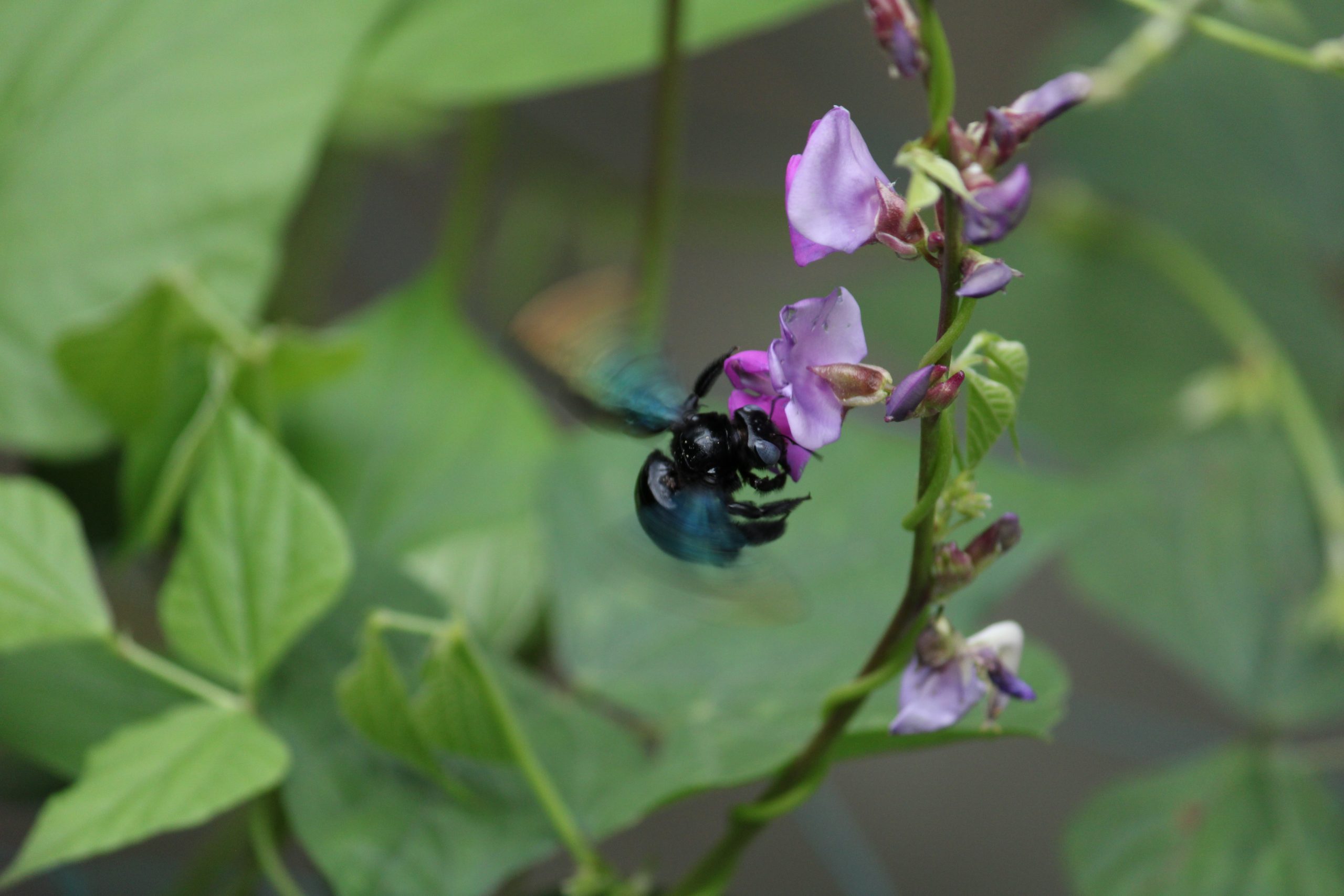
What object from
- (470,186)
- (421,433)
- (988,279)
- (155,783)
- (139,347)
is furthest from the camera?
(470,186)

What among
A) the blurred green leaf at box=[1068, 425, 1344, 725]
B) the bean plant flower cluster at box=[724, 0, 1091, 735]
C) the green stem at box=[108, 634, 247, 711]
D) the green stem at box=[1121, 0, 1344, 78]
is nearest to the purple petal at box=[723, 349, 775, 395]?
the bean plant flower cluster at box=[724, 0, 1091, 735]

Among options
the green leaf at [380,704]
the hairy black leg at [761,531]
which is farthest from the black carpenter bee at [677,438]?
the green leaf at [380,704]

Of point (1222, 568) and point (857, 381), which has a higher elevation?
point (857, 381)

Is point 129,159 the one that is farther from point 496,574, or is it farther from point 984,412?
point 984,412

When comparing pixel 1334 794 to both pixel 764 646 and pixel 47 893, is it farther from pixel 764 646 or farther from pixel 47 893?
pixel 47 893

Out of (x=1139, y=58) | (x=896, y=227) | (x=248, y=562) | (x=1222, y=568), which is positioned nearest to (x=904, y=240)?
(x=896, y=227)

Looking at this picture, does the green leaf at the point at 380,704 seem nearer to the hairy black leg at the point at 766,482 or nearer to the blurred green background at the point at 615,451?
the blurred green background at the point at 615,451

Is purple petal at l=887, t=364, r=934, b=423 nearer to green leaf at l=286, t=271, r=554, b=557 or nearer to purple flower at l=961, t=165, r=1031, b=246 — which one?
purple flower at l=961, t=165, r=1031, b=246
